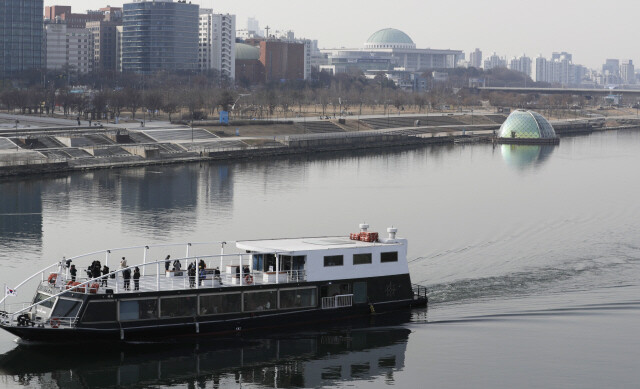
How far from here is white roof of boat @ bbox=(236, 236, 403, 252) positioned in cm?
2257

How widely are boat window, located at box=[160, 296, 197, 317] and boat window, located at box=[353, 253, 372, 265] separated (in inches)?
159

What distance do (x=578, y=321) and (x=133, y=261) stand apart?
12.3 metres

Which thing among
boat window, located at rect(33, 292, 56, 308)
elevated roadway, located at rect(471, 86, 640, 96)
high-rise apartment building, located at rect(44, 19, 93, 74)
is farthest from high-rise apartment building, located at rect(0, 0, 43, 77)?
boat window, located at rect(33, 292, 56, 308)

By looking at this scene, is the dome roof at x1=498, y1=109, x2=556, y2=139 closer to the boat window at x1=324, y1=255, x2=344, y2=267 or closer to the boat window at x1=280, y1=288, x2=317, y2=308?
the boat window at x1=324, y1=255, x2=344, y2=267

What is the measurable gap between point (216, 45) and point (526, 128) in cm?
7143

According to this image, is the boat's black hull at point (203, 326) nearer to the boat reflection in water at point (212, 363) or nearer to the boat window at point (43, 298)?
the boat reflection in water at point (212, 363)

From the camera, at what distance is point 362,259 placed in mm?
23141

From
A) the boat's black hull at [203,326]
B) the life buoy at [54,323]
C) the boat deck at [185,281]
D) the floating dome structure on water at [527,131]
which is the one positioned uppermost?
the floating dome structure on water at [527,131]

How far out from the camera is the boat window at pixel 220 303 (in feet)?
70.1

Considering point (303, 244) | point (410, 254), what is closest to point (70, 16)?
point (410, 254)

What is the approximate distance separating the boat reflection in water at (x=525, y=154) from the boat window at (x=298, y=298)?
41567 mm

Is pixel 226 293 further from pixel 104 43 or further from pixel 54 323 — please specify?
pixel 104 43

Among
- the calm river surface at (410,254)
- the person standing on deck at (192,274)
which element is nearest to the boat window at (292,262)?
the calm river surface at (410,254)

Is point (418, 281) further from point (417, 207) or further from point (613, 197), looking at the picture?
point (613, 197)
